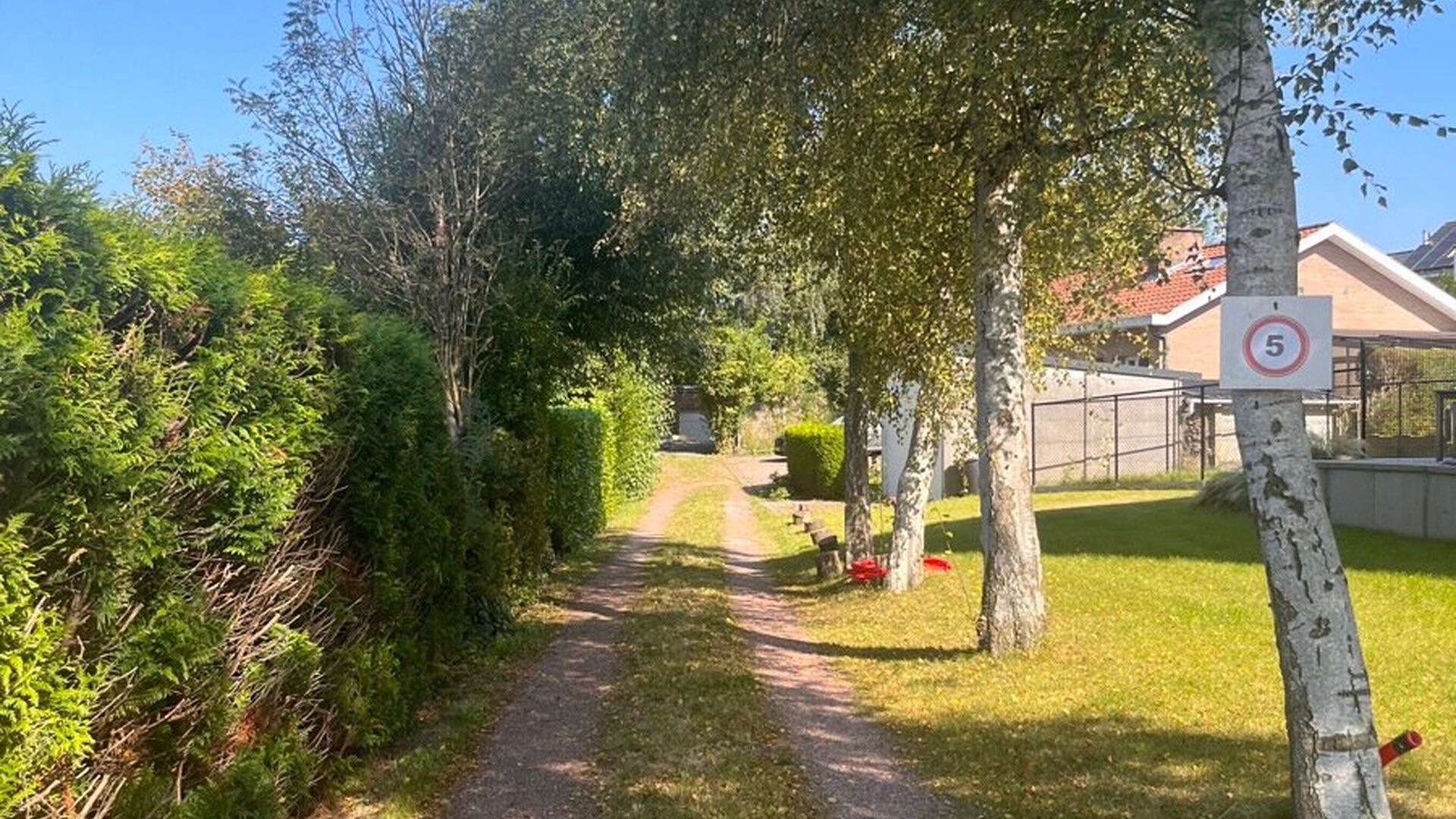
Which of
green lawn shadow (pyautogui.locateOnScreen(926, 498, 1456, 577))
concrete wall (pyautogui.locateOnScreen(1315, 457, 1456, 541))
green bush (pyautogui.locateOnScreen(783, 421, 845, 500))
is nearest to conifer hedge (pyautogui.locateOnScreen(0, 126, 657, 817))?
green lawn shadow (pyautogui.locateOnScreen(926, 498, 1456, 577))

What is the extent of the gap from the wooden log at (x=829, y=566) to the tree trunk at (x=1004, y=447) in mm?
5434

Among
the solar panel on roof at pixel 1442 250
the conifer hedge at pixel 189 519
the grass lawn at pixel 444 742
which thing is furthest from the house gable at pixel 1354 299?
the solar panel on roof at pixel 1442 250

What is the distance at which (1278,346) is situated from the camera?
4.35 metres

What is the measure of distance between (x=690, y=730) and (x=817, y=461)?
2479cm

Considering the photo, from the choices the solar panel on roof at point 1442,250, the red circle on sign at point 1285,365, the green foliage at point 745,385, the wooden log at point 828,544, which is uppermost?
the solar panel on roof at point 1442,250

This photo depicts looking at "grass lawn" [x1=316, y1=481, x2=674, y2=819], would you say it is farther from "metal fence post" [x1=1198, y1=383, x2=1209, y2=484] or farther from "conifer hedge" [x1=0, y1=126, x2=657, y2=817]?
"metal fence post" [x1=1198, y1=383, x2=1209, y2=484]

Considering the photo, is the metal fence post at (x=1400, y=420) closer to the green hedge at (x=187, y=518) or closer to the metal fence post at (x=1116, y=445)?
the metal fence post at (x=1116, y=445)

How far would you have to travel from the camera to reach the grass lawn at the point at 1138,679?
562 cm

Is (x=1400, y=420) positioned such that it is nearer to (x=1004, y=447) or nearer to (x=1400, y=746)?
(x=1004, y=447)

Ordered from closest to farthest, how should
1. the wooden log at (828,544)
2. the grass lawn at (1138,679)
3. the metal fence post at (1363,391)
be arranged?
the grass lawn at (1138,679) < the wooden log at (828,544) < the metal fence post at (1363,391)

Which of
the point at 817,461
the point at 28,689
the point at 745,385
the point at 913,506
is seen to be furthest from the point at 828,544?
the point at 745,385

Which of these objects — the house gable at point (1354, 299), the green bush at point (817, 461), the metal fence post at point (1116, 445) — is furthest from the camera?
the green bush at point (817, 461)

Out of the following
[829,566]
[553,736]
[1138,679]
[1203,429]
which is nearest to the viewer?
→ [553,736]

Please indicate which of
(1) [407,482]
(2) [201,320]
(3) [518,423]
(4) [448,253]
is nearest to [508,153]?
(4) [448,253]
